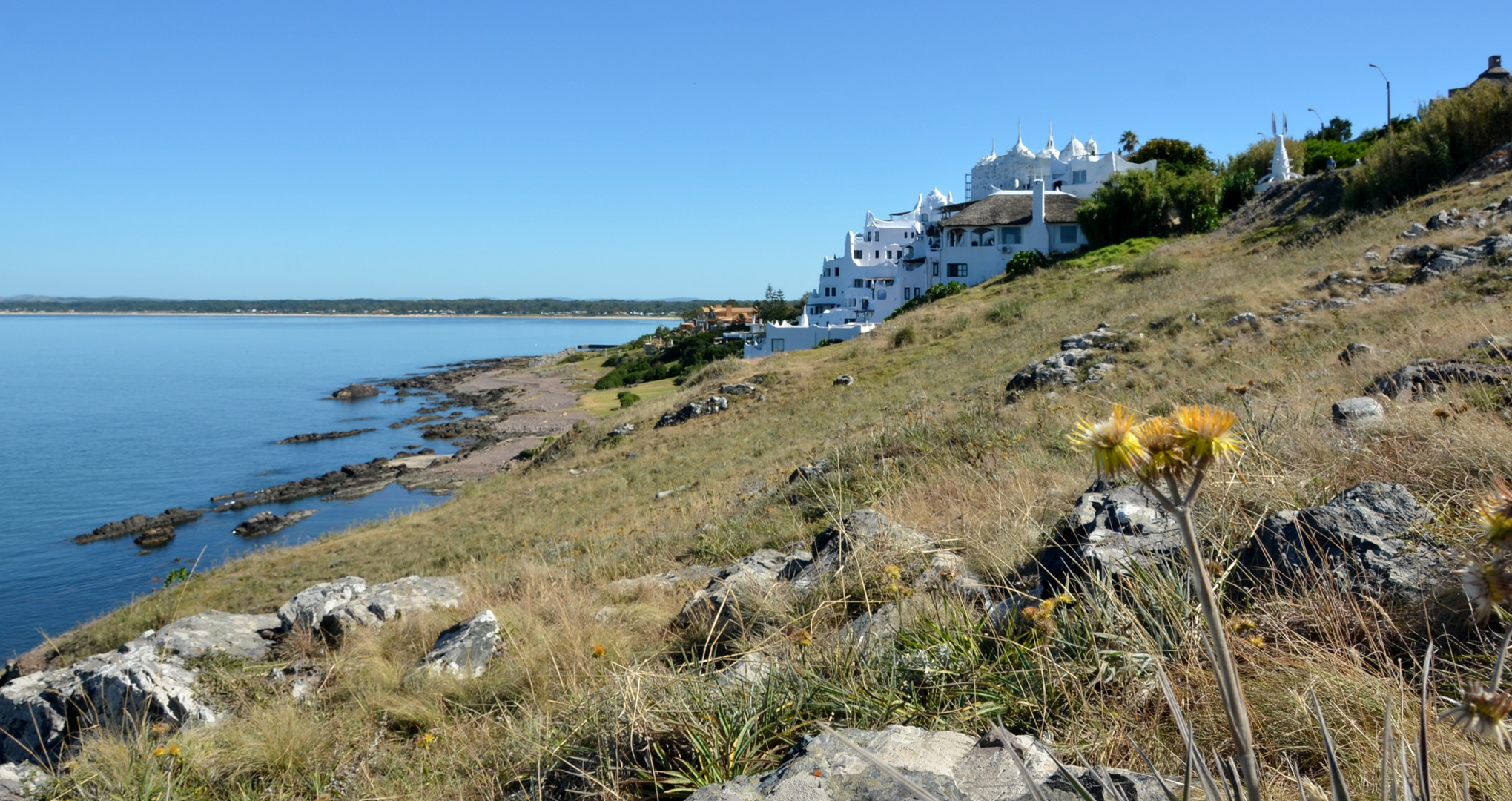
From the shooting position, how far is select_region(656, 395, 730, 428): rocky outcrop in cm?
2666

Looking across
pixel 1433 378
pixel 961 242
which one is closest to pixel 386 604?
pixel 1433 378

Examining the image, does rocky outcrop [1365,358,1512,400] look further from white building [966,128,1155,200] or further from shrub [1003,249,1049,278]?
white building [966,128,1155,200]

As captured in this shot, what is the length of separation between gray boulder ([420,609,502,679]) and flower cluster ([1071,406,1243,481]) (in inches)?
176

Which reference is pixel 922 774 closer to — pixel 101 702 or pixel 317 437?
pixel 101 702

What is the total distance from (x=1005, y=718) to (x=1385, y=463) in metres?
2.63

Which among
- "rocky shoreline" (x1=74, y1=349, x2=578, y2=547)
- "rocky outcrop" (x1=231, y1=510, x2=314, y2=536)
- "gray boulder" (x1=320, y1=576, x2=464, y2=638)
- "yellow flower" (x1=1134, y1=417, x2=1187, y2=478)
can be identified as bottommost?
"rocky outcrop" (x1=231, y1=510, x2=314, y2=536)

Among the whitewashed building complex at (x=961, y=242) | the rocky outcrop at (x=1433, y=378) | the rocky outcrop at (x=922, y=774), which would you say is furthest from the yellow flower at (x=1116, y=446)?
the whitewashed building complex at (x=961, y=242)

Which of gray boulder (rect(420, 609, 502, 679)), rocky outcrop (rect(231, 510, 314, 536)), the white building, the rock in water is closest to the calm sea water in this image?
rocky outcrop (rect(231, 510, 314, 536))

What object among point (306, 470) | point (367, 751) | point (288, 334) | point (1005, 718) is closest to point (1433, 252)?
point (1005, 718)

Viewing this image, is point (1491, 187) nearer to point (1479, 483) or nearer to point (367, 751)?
point (1479, 483)

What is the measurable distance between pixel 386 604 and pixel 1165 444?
24.5 ft

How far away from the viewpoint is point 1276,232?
28891 mm

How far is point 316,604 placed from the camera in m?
7.77

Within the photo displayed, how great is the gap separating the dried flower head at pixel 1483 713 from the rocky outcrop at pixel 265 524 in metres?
Result: 29.9
